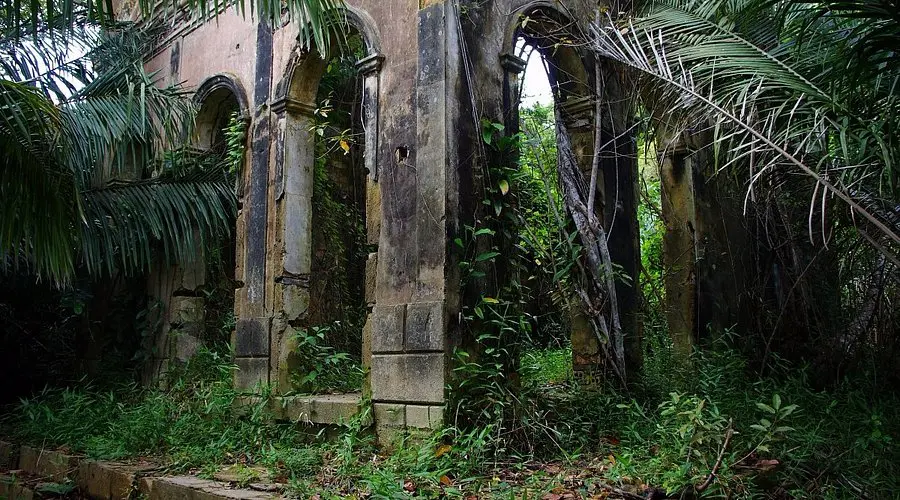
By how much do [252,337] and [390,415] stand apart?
1.94m

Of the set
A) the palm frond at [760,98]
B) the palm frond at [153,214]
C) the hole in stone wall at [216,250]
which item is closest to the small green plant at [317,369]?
the palm frond at [153,214]

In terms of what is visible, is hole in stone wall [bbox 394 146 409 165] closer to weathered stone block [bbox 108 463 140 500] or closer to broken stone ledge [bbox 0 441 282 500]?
broken stone ledge [bbox 0 441 282 500]

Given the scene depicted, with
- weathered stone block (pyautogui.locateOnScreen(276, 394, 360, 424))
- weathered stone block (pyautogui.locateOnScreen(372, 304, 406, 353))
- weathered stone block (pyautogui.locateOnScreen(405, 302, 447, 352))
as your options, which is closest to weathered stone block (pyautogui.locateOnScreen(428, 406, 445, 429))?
weathered stone block (pyautogui.locateOnScreen(405, 302, 447, 352))

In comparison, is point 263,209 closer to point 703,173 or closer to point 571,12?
point 571,12

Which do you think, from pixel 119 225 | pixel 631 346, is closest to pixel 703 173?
pixel 631 346

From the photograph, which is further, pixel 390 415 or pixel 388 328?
pixel 388 328

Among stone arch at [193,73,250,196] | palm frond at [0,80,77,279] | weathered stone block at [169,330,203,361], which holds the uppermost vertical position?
stone arch at [193,73,250,196]

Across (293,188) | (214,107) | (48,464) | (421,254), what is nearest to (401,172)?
(421,254)

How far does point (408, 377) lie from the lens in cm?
503

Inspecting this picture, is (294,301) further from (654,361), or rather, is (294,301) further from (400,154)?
(654,361)

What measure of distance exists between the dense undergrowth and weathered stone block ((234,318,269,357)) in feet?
1.18

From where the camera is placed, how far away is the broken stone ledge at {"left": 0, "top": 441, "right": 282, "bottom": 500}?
461 centimetres

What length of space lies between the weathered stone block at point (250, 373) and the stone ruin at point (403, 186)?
0.02 meters

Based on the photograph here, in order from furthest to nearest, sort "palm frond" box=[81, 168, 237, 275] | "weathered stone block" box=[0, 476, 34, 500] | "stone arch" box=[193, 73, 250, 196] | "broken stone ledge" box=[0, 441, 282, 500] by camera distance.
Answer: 1. "stone arch" box=[193, 73, 250, 196]
2. "palm frond" box=[81, 168, 237, 275]
3. "weathered stone block" box=[0, 476, 34, 500]
4. "broken stone ledge" box=[0, 441, 282, 500]
